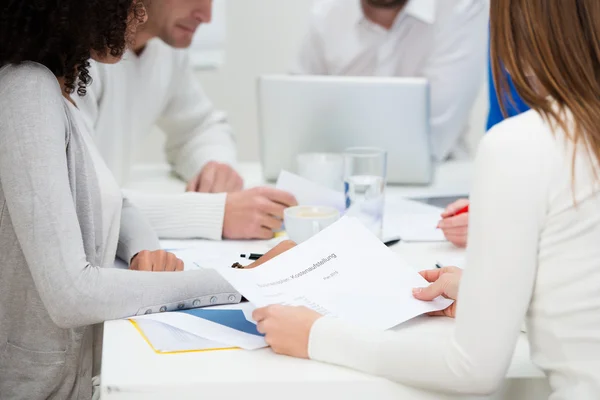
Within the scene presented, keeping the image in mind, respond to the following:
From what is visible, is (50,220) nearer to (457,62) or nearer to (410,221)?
(410,221)

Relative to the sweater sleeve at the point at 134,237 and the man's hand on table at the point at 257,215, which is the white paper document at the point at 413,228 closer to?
the man's hand on table at the point at 257,215

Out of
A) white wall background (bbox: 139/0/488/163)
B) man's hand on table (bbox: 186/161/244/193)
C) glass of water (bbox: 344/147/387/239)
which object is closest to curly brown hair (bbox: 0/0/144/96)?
glass of water (bbox: 344/147/387/239)

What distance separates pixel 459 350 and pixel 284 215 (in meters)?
0.65

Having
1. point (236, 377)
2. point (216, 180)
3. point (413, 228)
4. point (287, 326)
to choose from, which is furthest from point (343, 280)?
point (216, 180)

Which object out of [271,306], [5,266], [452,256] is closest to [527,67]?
[271,306]

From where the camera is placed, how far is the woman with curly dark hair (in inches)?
40.3

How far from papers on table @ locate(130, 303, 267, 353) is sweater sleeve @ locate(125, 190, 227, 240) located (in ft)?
1.47

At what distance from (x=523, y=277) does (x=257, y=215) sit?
0.77 m

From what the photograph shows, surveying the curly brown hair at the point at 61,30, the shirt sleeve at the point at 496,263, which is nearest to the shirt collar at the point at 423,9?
the curly brown hair at the point at 61,30

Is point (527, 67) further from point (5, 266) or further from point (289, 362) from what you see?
point (5, 266)

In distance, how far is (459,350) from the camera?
2.85 ft

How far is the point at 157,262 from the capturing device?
1.29 meters

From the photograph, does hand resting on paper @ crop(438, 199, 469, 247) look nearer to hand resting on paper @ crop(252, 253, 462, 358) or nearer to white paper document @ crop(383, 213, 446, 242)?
white paper document @ crop(383, 213, 446, 242)

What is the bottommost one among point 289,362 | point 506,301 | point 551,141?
point 289,362
